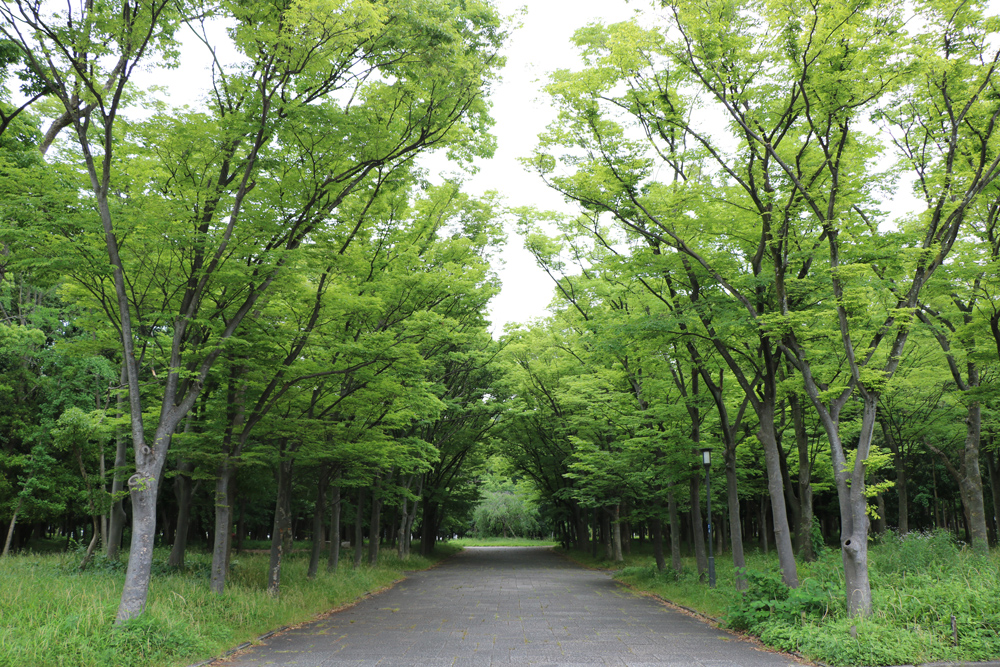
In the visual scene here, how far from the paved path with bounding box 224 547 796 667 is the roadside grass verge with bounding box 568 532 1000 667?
1.79 ft

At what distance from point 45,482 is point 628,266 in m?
21.7

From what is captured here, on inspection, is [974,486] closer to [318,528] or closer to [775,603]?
[775,603]

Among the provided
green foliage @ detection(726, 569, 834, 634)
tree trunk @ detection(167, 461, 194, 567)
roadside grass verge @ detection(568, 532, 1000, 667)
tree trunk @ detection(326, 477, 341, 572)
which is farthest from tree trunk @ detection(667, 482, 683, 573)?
tree trunk @ detection(167, 461, 194, 567)

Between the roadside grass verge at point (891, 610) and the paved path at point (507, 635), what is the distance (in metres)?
0.55

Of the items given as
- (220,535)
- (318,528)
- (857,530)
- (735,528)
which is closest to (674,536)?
(735,528)

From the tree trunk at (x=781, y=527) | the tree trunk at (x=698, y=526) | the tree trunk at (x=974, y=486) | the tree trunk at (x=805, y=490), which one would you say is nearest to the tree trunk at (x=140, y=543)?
the tree trunk at (x=781, y=527)

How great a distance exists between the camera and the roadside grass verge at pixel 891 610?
7734 mm

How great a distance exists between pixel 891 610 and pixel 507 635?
5.63 metres

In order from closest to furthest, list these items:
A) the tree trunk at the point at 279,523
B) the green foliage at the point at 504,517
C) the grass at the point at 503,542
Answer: the tree trunk at the point at 279,523 < the grass at the point at 503,542 < the green foliage at the point at 504,517

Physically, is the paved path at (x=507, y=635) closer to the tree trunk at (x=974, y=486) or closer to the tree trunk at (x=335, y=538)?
the tree trunk at (x=335, y=538)

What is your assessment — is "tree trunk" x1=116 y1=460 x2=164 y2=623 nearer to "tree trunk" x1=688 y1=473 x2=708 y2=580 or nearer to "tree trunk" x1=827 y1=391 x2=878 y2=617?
"tree trunk" x1=827 y1=391 x2=878 y2=617

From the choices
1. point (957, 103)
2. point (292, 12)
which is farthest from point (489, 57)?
point (957, 103)

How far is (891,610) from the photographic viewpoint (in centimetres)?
880

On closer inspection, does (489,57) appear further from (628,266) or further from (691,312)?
(691,312)
